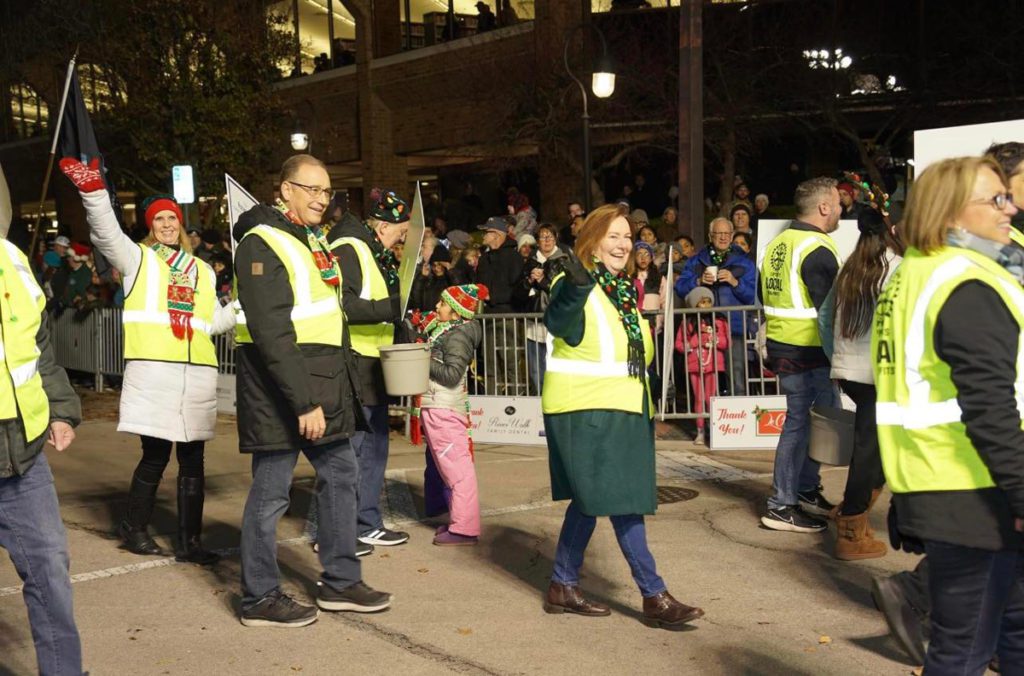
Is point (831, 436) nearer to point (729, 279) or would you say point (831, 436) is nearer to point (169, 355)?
point (169, 355)

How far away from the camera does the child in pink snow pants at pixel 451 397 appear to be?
24.1 ft

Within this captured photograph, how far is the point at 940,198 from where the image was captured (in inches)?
144

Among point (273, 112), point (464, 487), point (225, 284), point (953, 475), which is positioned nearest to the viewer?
point (953, 475)

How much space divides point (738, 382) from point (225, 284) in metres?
7.19

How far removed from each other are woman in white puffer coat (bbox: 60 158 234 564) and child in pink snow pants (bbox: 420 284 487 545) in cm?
122

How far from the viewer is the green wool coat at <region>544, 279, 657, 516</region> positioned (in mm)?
5496

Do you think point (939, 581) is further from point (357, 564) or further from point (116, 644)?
point (116, 644)

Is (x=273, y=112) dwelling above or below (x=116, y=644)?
above

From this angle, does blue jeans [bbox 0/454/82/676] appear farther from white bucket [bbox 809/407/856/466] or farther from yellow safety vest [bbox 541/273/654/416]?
white bucket [bbox 809/407/856/466]

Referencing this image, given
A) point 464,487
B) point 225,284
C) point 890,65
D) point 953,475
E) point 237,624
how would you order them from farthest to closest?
point 890,65, point 225,284, point 464,487, point 237,624, point 953,475

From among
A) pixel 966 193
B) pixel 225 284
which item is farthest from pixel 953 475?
pixel 225 284

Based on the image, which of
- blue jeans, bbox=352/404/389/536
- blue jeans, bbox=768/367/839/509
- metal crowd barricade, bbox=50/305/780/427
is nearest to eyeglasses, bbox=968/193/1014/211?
blue jeans, bbox=768/367/839/509

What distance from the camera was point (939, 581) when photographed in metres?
3.62

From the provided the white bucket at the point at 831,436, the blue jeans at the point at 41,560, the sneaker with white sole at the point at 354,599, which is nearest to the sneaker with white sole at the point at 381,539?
the sneaker with white sole at the point at 354,599
